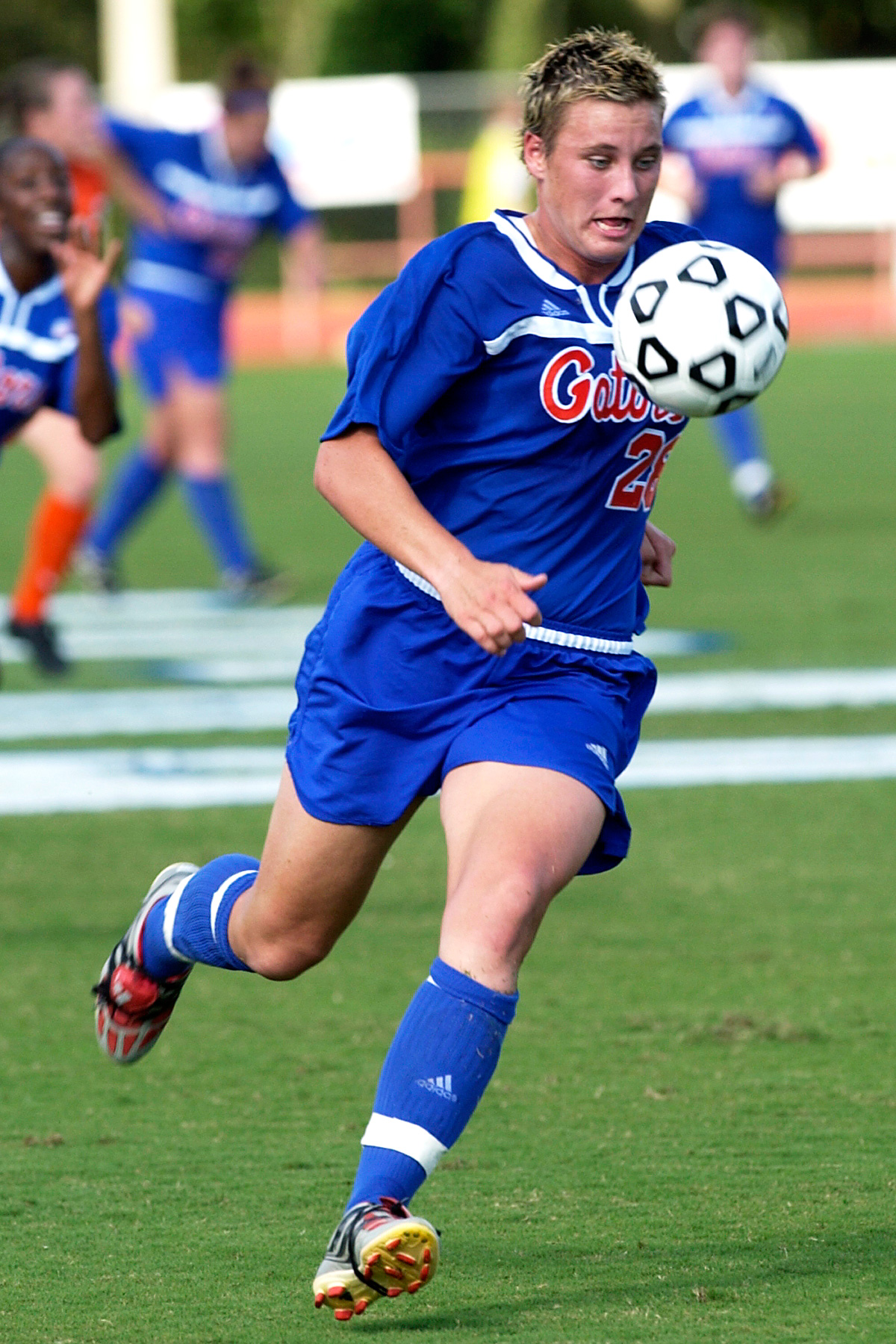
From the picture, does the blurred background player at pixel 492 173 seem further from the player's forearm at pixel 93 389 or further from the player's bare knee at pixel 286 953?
the player's bare knee at pixel 286 953

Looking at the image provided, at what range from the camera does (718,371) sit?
358 cm

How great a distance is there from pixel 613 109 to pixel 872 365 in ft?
71.8

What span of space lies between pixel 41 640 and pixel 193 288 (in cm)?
308

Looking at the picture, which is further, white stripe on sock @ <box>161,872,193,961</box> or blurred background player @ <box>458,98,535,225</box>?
blurred background player @ <box>458,98,535,225</box>

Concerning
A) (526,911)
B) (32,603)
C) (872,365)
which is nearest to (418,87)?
(872,365)

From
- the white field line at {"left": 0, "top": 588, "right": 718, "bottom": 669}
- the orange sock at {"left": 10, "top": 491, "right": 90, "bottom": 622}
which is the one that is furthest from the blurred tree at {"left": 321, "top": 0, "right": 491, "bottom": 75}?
the orange sock at {"left": 10, "top": 491, "right": 90, "bottom": 622}

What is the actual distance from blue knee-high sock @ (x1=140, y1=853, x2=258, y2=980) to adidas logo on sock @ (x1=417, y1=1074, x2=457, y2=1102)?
79 centimetres

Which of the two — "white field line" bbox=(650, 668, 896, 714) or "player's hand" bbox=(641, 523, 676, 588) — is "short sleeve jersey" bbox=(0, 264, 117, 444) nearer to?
"white field line" bbox=(650, 668, 896, 714)

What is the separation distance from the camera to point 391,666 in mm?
3684

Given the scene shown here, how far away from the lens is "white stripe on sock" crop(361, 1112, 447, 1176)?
10.7 feet

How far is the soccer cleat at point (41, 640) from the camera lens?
28.8 feet

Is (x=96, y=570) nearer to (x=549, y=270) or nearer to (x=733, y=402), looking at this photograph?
(x=549, y=270)

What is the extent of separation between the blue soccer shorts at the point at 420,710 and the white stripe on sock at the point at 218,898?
45 cm

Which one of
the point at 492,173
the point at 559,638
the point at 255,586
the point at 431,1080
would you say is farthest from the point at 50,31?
the point at 431,1080
